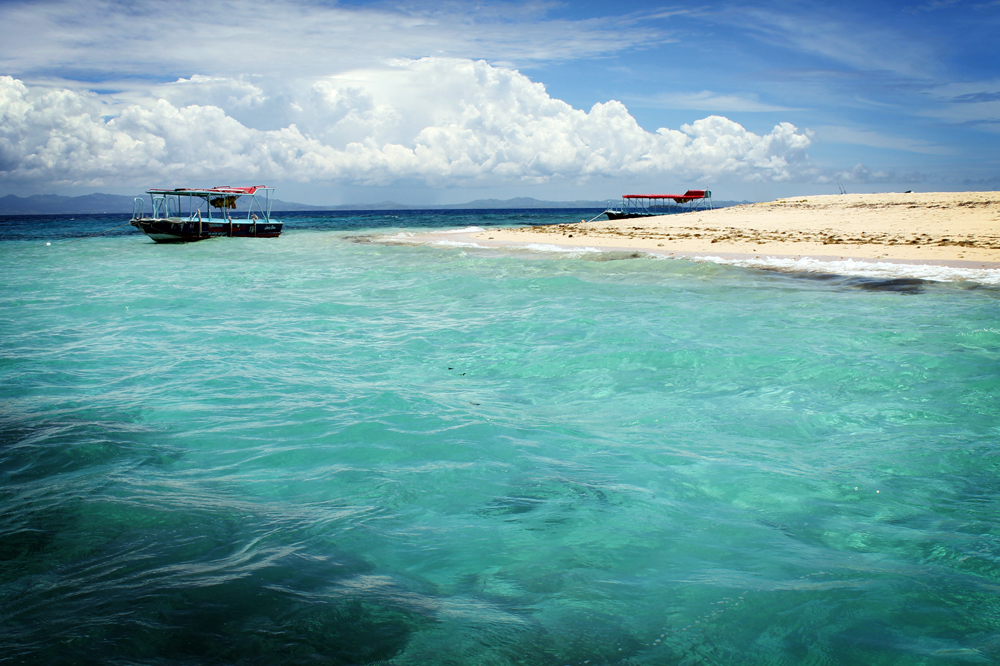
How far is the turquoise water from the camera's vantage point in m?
3.21

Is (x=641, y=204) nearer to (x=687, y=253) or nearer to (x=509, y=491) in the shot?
(x=687, y=253)

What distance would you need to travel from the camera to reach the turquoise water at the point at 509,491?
321cm

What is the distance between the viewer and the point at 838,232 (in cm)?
2670

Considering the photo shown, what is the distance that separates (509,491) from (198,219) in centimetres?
3649

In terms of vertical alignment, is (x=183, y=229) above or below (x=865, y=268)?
above

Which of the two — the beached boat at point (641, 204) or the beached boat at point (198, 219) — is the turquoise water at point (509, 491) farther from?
the beached boat at point (641, 204)

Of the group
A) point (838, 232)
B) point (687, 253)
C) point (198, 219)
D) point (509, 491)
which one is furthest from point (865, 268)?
point (198, 219)

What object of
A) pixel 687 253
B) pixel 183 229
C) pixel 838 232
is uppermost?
pixel 183 229

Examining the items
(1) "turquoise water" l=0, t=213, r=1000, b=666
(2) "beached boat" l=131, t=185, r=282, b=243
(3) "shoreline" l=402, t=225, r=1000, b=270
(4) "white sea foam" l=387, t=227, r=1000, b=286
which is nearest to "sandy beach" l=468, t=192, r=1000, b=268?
(3) "shoreline" l=402, t=225, r=1000, b=270

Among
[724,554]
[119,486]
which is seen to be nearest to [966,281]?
[724,554]

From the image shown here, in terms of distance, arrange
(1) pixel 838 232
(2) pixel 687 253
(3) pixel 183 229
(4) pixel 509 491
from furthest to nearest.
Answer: (3) pixel 183 229
(1) pixel 838 232
(2) pixel 687 253
(4) pixel 509 491

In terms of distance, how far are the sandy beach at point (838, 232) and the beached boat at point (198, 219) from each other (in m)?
16.6

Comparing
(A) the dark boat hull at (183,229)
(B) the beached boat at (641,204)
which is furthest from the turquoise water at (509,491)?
(B) the beached boat at (641,204)

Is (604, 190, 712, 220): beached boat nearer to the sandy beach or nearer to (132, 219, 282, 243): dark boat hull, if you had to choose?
the sandy beach
